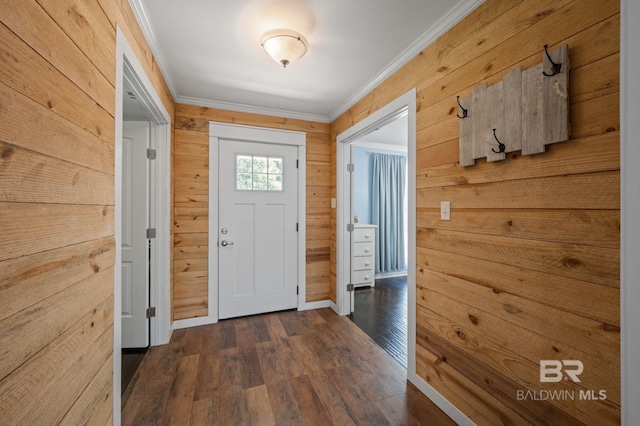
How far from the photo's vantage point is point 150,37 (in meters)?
1.80

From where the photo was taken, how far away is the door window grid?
3051mm

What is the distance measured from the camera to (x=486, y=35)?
4.72 ft

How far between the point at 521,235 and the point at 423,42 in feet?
4.70

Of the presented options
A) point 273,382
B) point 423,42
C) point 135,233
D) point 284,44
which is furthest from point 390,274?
point 284,44

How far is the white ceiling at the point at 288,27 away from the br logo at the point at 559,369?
182 cm

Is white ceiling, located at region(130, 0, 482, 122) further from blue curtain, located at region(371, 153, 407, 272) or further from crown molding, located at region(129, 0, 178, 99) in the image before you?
blue curtain, located at region(371, 153, 407, 272)

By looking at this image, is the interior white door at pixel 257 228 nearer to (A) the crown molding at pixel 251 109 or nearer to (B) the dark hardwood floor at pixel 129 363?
(A) the crown molding at pixel 251 109

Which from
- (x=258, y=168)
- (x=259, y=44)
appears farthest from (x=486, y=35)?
(x=258, y=168)

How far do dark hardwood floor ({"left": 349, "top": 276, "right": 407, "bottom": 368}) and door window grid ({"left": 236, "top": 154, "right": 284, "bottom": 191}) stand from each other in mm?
1832

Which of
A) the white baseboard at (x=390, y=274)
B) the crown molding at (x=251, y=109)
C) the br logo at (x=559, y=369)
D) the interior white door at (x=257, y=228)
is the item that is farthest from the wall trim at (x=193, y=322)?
the white baseboard at (x=390, y=274)

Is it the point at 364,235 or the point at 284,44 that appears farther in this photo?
the point at 364,235

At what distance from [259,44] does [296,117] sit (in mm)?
1370

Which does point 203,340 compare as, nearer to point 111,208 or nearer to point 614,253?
point 111,208

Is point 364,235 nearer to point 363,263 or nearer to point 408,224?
point 363,263
